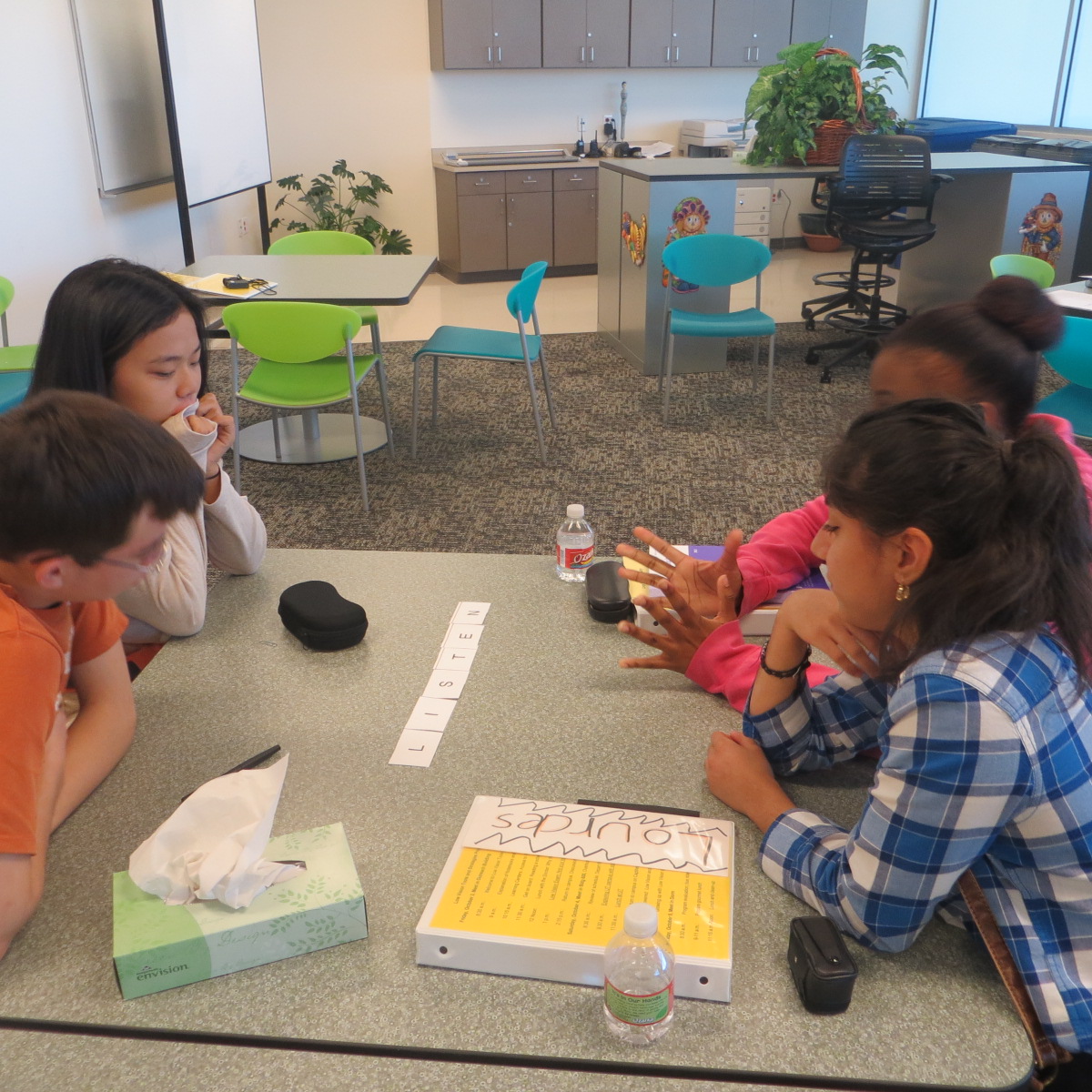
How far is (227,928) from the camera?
786mm

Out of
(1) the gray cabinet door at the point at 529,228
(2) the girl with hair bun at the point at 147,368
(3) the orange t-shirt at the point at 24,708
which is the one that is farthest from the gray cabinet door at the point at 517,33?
(3) the orange t-shirt at the point at 24,708

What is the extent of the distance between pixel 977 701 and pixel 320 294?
301cm

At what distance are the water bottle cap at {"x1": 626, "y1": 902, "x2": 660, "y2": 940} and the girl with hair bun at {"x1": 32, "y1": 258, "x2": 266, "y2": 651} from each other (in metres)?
0.89

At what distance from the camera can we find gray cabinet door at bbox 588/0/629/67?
6.95 metres

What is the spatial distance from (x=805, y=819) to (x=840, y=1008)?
0.19 meters

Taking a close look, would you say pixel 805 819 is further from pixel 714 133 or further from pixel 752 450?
pixel 714 133

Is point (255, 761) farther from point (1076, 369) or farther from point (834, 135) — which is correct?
point (834, 135)

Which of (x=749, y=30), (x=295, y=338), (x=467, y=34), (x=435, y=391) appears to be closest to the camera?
(x=295, y=338)

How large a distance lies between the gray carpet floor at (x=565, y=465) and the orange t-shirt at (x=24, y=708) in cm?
215

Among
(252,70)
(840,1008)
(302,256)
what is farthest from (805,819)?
(252,70)

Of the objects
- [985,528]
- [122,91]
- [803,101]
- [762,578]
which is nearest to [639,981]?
[985,528]

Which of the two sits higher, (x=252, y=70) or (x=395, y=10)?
(x=395, y=10)

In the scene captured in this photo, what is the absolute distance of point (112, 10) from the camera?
187 inches

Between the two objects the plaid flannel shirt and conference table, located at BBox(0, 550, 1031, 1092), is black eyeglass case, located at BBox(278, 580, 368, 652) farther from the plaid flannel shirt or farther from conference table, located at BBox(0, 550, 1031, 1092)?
the plaid flannel shirt
